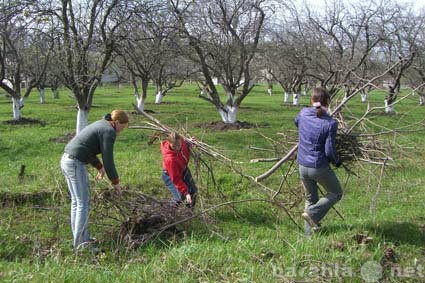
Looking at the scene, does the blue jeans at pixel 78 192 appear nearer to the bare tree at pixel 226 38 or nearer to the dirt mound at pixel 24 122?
the bare tree at pixel 226 38

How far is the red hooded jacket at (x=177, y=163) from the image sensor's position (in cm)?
538

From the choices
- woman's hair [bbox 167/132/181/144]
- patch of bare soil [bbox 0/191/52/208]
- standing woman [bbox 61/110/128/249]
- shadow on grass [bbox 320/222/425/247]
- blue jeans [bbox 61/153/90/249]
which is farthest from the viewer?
patch of bare soil [bbox 0/191/52/208]

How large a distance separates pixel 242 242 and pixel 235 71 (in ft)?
44.2

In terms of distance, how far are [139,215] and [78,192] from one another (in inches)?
28.4

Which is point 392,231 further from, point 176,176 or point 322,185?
point 176,176

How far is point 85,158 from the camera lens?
4566 mm

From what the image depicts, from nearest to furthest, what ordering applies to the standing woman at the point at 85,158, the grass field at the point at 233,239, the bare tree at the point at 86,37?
the grass field at the point at 233,239
the standing woman at the point at 85,158
the bare tree at the point at 86,37

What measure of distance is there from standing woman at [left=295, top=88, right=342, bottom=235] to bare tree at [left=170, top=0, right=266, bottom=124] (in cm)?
1071

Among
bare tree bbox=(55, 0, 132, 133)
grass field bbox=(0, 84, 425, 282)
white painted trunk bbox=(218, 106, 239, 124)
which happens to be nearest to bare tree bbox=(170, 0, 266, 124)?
white painted trunk bbox=(218, 106, 239, 124)

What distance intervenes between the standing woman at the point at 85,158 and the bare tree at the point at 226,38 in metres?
10.8

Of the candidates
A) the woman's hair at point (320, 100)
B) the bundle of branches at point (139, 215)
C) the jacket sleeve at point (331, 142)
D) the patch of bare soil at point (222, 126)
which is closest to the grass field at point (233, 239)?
the bundle of branches at point (139, 215)

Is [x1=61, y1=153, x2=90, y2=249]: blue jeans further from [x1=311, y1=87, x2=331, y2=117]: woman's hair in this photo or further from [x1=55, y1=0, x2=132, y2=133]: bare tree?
[x1=55, y1=0, x2=132, y2=133]: bare tree

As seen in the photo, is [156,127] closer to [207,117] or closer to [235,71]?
[235,71]

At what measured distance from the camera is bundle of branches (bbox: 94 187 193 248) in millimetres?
4867
